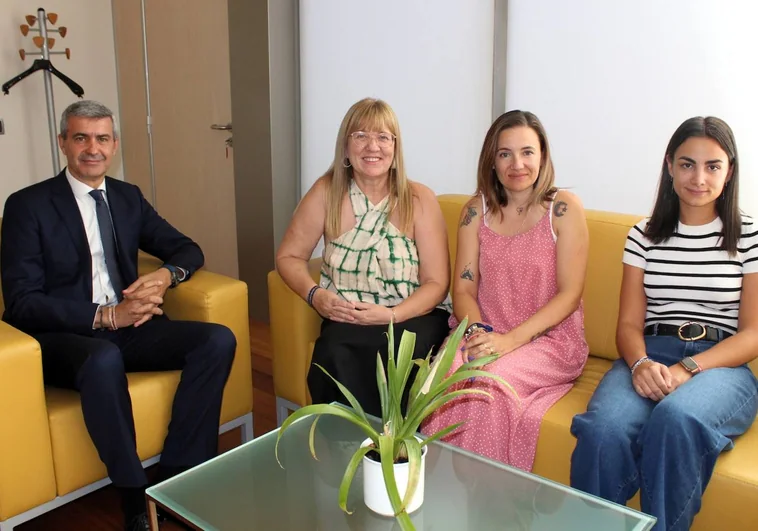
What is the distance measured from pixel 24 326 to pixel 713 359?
192 centimetres

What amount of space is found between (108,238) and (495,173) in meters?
1.25

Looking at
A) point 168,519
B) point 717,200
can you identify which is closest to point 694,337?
point 717,200

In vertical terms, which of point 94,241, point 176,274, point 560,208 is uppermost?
point 560,208

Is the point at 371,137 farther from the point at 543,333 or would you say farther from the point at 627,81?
the point at 627,81

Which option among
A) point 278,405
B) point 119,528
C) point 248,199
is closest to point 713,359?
point 278,405

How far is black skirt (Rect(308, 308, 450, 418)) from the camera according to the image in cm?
214


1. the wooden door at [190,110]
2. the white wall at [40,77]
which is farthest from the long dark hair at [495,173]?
the white wall at [40,77]

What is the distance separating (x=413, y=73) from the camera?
3182 millimetres

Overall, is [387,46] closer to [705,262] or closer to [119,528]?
[705,262]

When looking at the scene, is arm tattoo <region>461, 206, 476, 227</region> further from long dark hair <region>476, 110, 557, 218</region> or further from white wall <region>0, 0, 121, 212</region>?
white wall <region>0, 0, 121, 212</region>

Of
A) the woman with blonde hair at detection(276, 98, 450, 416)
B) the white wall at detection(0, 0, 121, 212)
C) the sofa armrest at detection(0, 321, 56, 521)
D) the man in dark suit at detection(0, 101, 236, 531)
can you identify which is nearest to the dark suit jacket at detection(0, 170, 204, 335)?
the man in dark suit at detection(0, 101, 236, 531)

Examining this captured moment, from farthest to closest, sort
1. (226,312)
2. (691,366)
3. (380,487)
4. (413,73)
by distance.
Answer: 1. (413,73)
2. (226,312)
3. (691,366)
4. (380,487)

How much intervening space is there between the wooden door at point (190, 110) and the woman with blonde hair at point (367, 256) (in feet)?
5.79

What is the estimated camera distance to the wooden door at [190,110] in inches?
155
